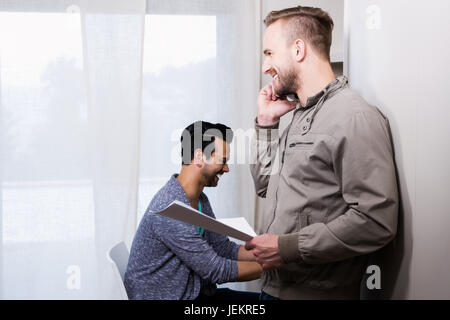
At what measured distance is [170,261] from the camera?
1477 mm

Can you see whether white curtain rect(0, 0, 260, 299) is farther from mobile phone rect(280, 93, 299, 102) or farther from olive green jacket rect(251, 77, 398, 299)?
olive green jacket rect(251, 77, 398, 299)

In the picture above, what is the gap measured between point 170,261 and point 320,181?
644 mm

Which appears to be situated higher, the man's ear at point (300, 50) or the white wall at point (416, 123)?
the man's ear at point (300, 50)

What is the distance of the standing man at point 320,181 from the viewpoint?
968mm

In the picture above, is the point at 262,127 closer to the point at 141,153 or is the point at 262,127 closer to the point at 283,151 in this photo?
the point at 283,151

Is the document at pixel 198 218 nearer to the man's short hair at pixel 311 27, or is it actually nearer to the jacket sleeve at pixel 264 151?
the jacket sleeve at pixel 264 151

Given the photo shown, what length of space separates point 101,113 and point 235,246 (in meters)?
0.98

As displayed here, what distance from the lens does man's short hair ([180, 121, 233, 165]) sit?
1609mm

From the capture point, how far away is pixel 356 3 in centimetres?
126

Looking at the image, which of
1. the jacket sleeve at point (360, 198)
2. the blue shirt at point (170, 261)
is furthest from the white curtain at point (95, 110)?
the jacket sleeve at point (360, 198)

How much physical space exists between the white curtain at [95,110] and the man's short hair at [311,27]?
107 cm
